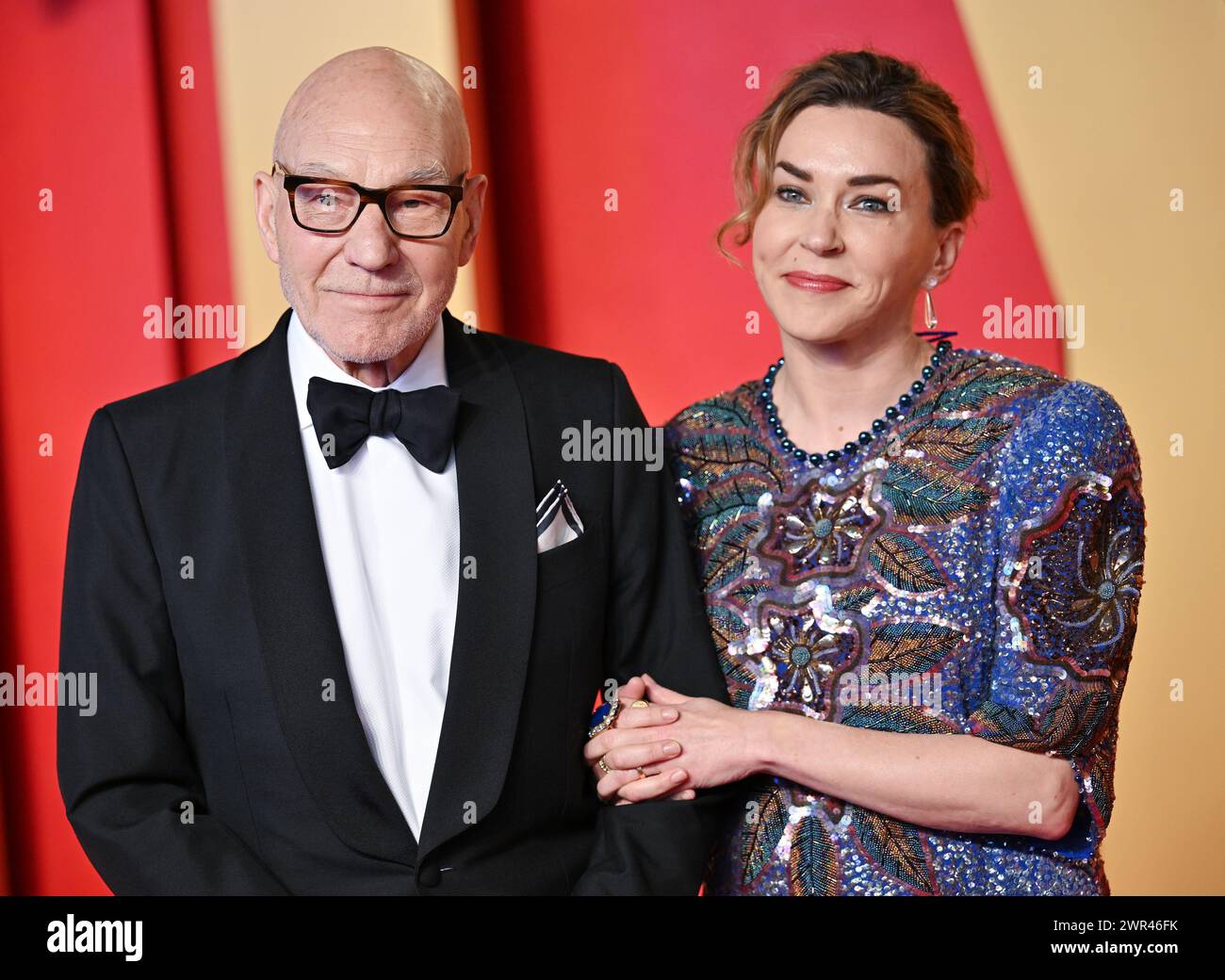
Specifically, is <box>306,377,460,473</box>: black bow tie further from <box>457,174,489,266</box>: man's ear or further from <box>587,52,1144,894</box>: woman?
<box>587,52,1144,894</box>: woman

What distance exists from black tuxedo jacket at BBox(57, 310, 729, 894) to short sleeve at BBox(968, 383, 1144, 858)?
0.51 metres

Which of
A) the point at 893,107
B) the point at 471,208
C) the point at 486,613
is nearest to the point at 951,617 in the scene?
the point at 486,613

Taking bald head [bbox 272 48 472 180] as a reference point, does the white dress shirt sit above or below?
below

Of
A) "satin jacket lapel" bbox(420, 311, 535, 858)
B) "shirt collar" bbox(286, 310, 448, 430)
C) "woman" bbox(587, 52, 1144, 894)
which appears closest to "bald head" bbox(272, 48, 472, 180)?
"shirt collar" bbox(286, 310, 448, 430)

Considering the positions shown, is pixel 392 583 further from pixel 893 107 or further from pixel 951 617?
pixel 893 107

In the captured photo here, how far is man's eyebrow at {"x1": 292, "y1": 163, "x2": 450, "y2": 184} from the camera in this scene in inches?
77.0

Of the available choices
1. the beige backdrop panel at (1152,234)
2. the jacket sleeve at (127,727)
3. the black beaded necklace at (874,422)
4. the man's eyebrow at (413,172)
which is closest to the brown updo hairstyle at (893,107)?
the black beaded necklace at (874,422)

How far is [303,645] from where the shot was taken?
1.92 meters

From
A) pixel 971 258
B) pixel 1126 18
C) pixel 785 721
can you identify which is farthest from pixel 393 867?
pixel 1126 18

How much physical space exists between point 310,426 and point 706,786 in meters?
0.76

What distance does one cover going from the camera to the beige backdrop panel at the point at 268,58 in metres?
2.95

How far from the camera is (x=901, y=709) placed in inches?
84.2

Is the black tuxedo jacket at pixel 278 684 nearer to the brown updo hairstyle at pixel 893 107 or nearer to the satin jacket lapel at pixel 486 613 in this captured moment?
the satin jacket lapel at pixel 486 613
